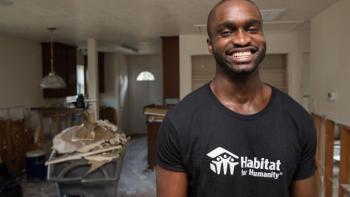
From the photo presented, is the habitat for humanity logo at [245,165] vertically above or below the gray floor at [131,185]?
above

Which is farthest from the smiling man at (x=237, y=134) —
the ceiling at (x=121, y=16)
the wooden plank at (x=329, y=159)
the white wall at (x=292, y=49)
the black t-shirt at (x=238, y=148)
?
the white wall at (x=292, y=49)

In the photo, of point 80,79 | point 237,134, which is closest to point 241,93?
point 237,134

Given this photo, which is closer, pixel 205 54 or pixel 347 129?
pixel 347 129

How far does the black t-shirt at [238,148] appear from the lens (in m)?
0.93

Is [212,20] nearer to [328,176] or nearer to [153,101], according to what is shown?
[328,176]

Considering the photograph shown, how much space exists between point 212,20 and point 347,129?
2.45m

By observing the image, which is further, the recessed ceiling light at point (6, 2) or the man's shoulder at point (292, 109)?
the recessed ceiling light at point (6, 2)

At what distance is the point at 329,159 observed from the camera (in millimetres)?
3346

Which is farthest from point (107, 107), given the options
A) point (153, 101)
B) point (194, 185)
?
point (194, 185)

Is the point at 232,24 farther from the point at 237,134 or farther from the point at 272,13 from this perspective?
the point at 272,13

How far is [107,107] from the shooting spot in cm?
837

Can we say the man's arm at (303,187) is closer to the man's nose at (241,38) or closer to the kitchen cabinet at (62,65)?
the man's nose at (241,38)

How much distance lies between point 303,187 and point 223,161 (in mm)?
288

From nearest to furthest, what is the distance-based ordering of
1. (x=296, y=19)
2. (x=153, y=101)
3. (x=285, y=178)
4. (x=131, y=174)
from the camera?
(x=285, y=178), (x=296, y=19), (x=131, y=174), (x=153, y=101)
